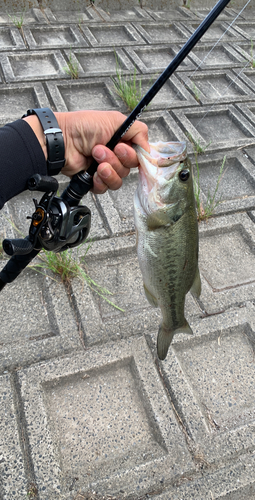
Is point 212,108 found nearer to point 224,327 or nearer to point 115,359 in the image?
point 224,327

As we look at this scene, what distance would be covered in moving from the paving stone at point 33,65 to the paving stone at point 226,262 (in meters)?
2.75

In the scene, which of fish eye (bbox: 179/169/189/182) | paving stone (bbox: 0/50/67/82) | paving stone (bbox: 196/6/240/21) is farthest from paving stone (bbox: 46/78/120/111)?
paving stone (bbox: 196/6/240/21)

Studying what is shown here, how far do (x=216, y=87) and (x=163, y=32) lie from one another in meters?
1.64

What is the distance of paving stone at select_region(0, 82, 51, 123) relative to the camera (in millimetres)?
3999

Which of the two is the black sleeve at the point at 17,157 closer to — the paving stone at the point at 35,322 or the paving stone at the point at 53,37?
the paving stone at the point at 35,322

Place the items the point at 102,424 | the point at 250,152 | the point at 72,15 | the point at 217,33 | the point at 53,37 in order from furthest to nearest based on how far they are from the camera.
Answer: the point at 217,33
the point at 72,15
the point at 53,37
the point at 250,152
the point at 102,424

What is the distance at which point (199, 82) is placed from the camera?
5051 millimetres

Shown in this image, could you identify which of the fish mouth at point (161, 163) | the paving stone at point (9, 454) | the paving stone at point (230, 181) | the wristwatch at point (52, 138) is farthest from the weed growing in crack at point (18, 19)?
the paving stone at point (9, 454)

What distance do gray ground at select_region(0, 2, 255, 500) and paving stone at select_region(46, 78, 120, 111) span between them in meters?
0.21

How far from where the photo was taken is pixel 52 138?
1.72 metres

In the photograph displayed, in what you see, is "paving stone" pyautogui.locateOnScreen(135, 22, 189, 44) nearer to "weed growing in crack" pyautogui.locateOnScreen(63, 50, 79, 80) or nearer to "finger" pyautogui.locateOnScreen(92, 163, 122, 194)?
"weed growing in crack" pyautogui.locateOnScreen(63, 50, 79, 80)

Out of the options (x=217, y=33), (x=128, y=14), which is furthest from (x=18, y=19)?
(x=217, y=33)

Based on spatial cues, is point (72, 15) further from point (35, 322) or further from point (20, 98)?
point (35, 322)

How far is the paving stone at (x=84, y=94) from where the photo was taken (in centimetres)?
421
